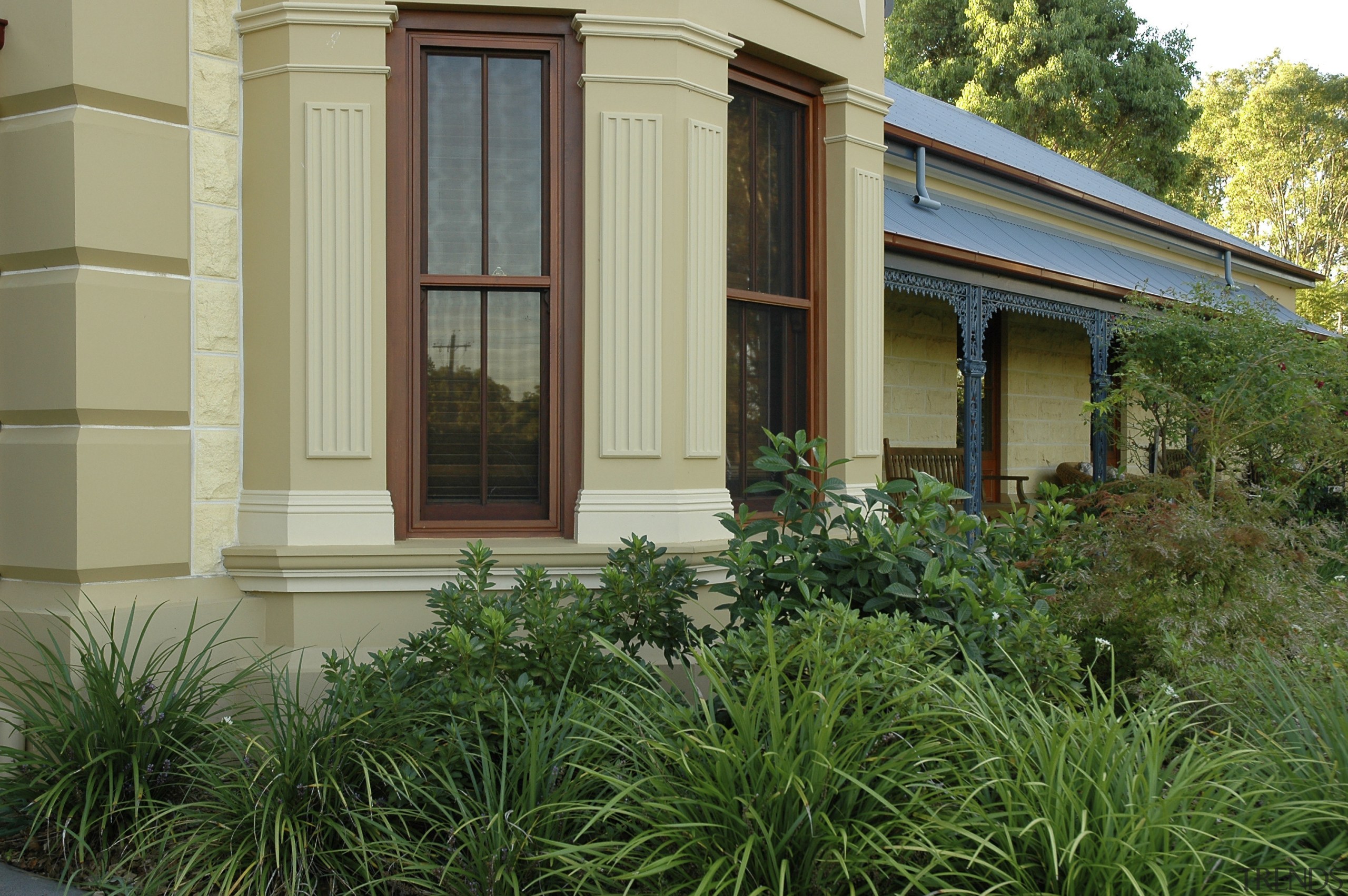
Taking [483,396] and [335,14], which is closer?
[335,14]

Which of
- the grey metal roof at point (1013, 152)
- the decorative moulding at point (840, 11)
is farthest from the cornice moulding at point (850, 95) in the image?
the grey metal roof at point (1013, 152)

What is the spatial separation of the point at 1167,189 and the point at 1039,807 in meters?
29.4

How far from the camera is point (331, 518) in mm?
4836

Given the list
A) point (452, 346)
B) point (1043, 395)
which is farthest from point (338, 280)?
point (1043, 395)

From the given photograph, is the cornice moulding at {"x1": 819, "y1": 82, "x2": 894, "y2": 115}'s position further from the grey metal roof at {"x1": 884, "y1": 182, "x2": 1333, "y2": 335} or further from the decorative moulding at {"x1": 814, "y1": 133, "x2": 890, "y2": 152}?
the grey metal roof at {"x1": 884, "y1": 182, "x2": 1333, "y2": 335}

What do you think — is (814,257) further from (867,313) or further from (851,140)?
(851,140)

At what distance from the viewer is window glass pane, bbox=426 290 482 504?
5.05 meters

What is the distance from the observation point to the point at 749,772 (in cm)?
298

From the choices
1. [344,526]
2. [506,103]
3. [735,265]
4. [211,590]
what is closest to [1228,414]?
[735,265]

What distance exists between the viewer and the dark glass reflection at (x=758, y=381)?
222 inches

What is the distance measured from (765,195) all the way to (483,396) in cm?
192

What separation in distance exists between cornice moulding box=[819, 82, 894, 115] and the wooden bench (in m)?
4.15

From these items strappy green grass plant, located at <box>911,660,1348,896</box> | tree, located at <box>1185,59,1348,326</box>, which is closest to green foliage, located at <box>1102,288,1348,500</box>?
strappy green grass plant, located at <box>911,660,1348,896</box>

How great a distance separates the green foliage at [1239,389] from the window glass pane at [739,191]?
11.1ft
